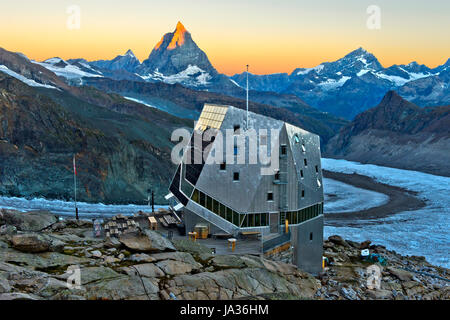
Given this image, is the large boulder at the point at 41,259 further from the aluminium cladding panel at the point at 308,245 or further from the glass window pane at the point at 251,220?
the aluminium cladding panel at the point at 308,245

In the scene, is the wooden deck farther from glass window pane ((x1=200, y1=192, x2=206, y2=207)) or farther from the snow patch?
the snow patch

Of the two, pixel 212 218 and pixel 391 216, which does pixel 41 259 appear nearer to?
pixel 212 218

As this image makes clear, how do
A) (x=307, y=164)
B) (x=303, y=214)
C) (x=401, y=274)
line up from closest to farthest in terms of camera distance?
(x=303, y=214)
(x=307, y=164)
(x=401, y=274)

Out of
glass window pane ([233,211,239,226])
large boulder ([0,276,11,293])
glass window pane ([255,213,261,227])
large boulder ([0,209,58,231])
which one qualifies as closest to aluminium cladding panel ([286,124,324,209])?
glass window pane ([255,213,261,227])

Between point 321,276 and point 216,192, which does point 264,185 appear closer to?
point 216,192

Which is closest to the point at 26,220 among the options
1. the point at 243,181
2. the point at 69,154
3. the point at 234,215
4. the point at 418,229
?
the point at 234,215
